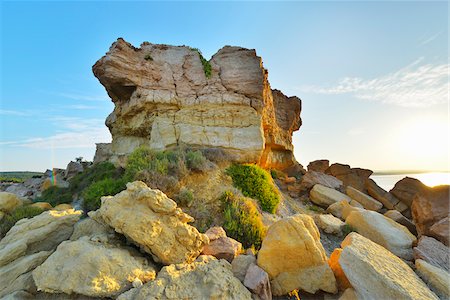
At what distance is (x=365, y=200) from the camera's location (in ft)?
45.8

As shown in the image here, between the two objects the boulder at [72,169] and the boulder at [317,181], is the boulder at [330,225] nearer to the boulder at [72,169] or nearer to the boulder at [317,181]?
the boulder at [317,181]

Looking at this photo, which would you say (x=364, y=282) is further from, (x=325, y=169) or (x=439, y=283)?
(x=325, y=169)

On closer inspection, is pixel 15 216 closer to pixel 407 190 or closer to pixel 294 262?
pixel 294 262

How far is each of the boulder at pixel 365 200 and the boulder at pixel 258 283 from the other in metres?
12.8

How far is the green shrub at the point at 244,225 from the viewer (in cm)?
667

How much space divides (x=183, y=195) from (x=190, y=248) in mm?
3240

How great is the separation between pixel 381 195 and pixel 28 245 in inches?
718

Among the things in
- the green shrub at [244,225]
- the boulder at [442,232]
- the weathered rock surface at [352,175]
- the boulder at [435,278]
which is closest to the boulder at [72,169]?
the green shrub at [244,225]

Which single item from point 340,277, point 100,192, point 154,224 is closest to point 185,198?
point 154,224

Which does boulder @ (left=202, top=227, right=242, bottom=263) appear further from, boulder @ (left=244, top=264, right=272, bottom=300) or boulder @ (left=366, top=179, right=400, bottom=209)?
boulder @ (left=366, top=179, right=400, bottom=209)

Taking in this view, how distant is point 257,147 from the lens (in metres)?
12.2

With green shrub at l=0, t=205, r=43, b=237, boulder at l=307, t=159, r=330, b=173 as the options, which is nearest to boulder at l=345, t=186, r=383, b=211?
boulder at l=307, t=159, r=330, b=173

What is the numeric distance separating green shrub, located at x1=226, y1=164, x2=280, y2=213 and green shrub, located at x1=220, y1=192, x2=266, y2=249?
7.11ft

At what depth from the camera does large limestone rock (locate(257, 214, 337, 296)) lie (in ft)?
13.4
